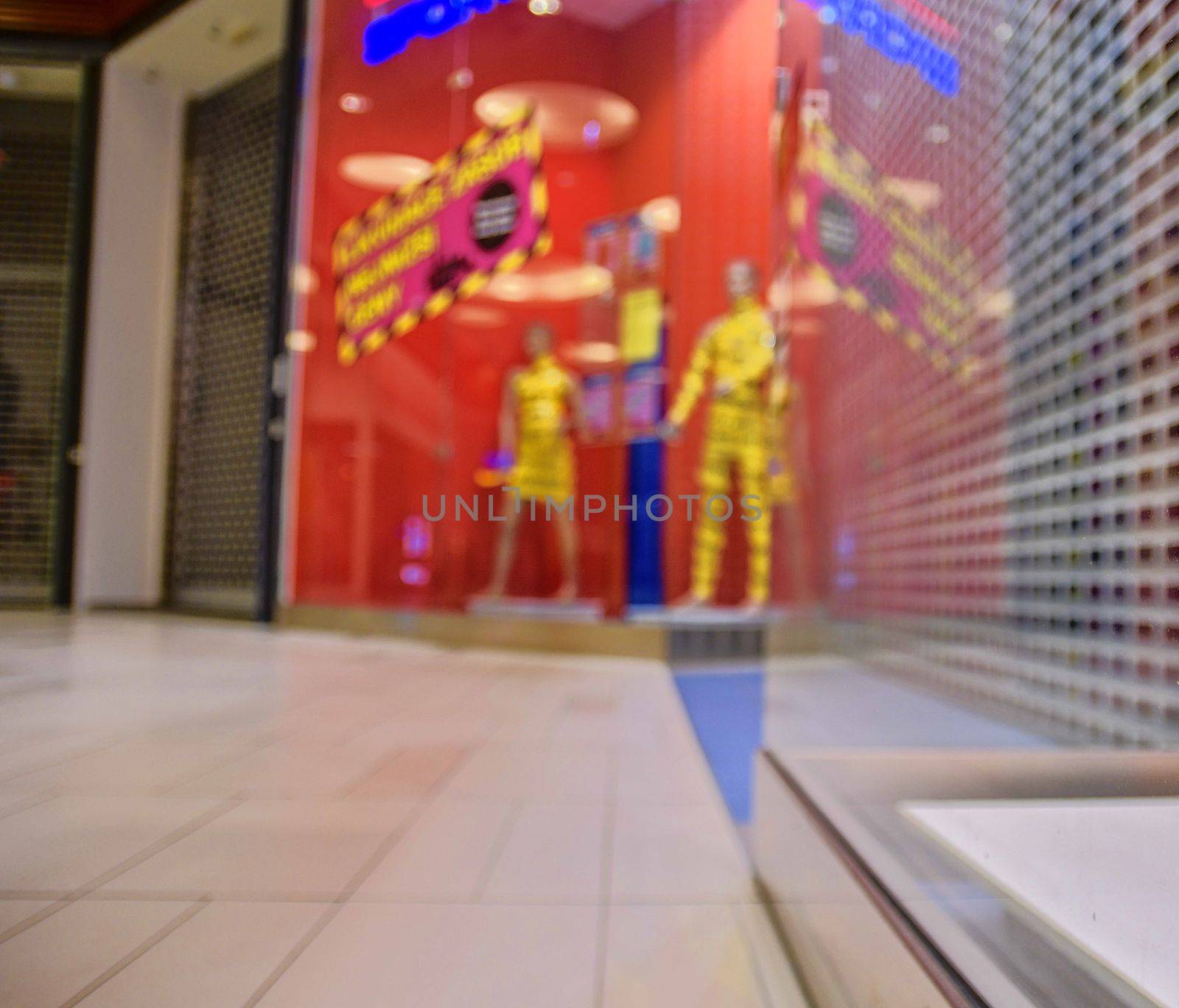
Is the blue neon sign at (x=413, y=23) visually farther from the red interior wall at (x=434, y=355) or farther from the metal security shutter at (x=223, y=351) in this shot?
the metal security shutter at (x=223, y=351)

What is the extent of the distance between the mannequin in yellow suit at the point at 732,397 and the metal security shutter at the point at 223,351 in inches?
119

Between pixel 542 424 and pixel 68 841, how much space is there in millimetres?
3911

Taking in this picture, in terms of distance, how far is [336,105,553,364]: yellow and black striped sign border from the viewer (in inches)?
150

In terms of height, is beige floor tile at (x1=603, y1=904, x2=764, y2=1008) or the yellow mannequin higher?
the yellow mannequin

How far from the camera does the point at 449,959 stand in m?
0.84

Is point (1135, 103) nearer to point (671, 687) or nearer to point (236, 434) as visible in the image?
point (671, 687)

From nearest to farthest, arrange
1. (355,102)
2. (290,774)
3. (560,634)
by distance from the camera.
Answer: (290,774) < (560,634) < (355,102)

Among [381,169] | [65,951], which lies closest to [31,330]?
[65,951]

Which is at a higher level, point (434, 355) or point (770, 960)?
point (434, 355)

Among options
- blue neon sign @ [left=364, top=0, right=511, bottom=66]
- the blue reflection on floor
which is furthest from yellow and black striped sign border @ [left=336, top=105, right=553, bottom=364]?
the blue reflection on floor

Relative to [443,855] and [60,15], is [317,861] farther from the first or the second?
[60,15]

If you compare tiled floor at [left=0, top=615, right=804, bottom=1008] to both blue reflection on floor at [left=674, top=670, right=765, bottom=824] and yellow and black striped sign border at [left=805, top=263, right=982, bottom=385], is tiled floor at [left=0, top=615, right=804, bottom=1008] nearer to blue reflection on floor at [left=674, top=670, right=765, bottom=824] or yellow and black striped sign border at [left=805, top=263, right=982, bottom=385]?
blue reflection on floor at [left=674, top=670, right=765, bottom=824]

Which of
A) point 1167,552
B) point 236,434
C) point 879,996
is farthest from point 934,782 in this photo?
point 236,434

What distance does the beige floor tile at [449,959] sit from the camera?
0.76 meters
